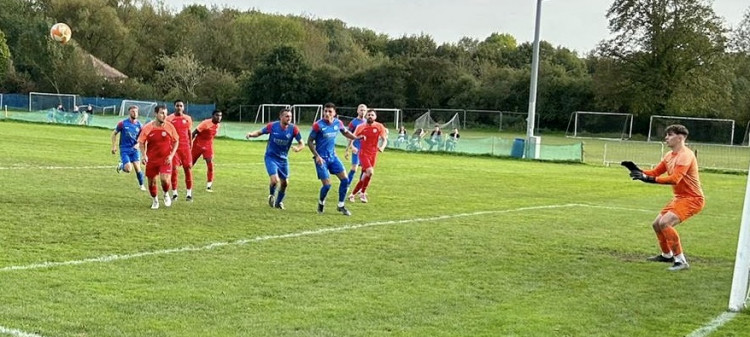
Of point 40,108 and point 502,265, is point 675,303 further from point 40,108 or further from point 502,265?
point 40,108

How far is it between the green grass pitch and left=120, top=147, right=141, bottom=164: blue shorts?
0.69 metres

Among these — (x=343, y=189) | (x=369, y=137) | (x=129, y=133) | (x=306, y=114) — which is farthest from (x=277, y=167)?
(x=306, y=114)

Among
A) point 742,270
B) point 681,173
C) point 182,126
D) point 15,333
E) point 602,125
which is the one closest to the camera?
point 15,333

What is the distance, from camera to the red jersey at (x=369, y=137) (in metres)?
17.8

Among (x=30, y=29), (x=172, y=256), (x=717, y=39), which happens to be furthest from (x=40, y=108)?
(x=172, y=256)

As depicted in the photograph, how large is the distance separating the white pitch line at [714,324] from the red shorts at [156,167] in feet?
31.7

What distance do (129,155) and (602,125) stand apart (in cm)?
5324

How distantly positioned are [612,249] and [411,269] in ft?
13.0

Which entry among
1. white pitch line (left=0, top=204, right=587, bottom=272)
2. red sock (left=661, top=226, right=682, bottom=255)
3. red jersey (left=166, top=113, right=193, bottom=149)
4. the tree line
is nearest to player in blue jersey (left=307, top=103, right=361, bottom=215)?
white pitch line (left=0, top=204, right=587, bottom=272)

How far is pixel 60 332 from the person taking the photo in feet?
21.0

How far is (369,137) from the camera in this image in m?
17.9

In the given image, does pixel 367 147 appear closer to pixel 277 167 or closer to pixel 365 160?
pixel 365 160

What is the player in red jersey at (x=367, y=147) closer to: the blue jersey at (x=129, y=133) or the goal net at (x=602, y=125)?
the blue jersey at (x=129, y=133)

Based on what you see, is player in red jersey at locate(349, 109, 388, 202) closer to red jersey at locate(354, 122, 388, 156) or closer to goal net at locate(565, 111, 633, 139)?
red jersey at locate(354, 122, 388, 156)
